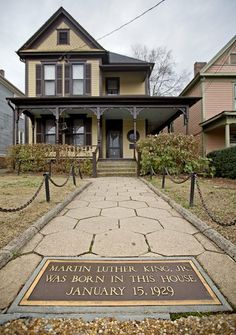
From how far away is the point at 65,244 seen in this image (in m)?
2.86

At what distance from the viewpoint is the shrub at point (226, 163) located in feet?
36.2

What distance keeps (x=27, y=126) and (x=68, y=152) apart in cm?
465

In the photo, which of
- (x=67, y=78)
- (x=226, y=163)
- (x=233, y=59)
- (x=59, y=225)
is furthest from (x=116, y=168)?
(x=233, y=59)

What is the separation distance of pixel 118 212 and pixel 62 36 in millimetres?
14607

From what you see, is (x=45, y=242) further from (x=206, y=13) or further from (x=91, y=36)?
(x=91, y=36)

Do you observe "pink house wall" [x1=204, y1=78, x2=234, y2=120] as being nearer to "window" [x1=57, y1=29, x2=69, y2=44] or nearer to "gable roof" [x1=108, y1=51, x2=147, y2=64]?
"gable roof" [x1=108, y1=51, x2=147, y2=64]

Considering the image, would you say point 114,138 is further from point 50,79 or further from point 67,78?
point 50,79

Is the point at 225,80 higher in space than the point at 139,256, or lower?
higher

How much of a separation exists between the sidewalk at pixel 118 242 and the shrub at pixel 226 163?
7.89 metres

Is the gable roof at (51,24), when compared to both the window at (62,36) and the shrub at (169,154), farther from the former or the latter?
the shrub at (169,154)

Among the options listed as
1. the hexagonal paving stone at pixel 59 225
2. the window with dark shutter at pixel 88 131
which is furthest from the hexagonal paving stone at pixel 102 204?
the window with dark shutter at pixel 88 131

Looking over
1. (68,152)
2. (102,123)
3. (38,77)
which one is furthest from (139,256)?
(38,77)

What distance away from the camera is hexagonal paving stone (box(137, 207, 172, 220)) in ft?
13.6

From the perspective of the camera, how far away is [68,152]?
1212 cm
